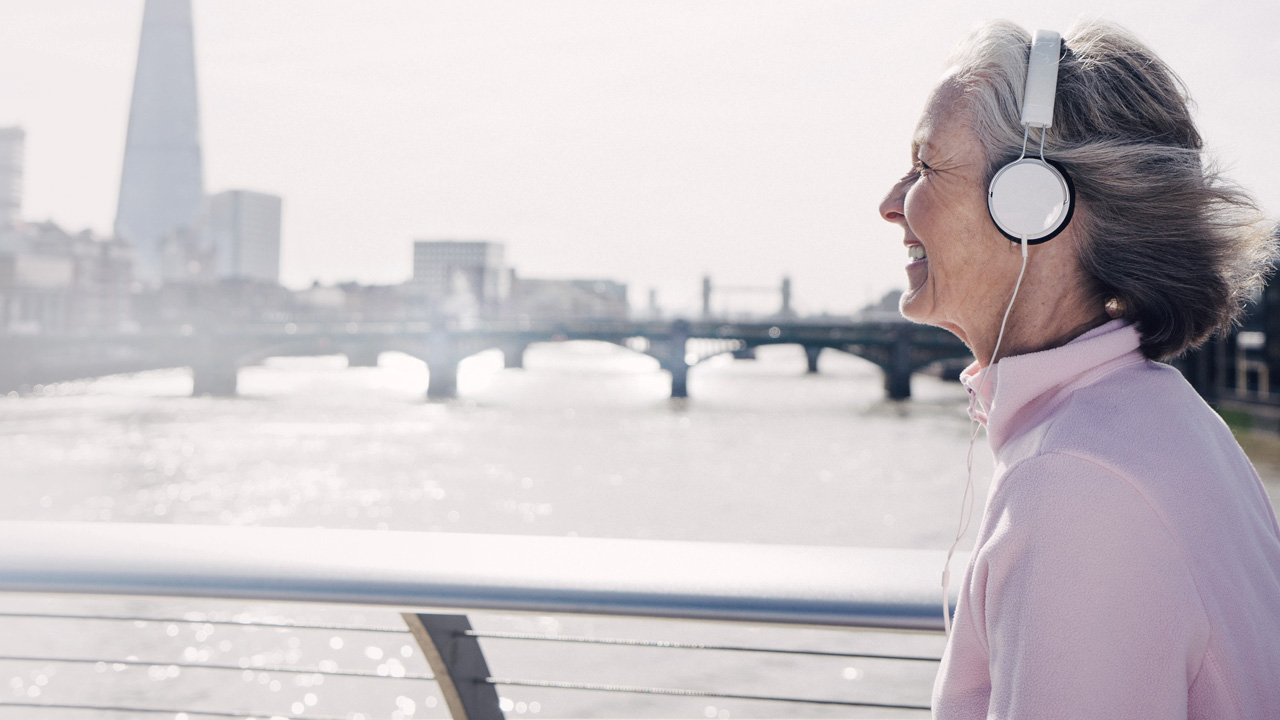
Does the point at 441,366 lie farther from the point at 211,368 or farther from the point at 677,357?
the point at 677,357

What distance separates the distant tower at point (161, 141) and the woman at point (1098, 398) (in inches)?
3891

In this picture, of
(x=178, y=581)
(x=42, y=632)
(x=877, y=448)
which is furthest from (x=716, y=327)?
(x=178, y=581)

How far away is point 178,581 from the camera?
1124 millimetres

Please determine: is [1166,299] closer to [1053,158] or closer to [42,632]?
[1053,158]

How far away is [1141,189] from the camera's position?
2.57ft

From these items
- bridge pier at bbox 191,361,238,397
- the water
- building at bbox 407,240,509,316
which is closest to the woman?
the water

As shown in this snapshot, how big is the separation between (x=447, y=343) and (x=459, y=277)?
35.8 meters

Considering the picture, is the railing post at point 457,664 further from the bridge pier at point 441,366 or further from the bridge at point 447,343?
the bridge pier at point 441,366

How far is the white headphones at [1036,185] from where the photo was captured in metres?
0.76

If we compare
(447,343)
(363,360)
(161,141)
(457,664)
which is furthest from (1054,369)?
(161,141)

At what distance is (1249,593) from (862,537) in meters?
17.4

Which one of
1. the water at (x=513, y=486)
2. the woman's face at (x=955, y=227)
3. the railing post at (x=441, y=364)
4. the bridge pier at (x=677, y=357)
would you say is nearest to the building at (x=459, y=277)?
the railing post at (x=441, y=364)

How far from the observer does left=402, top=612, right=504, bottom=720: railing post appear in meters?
1.17

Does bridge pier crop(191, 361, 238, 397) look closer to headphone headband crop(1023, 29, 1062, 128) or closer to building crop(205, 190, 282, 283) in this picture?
headphone headband crop(1023, 29, 1062, 128)
